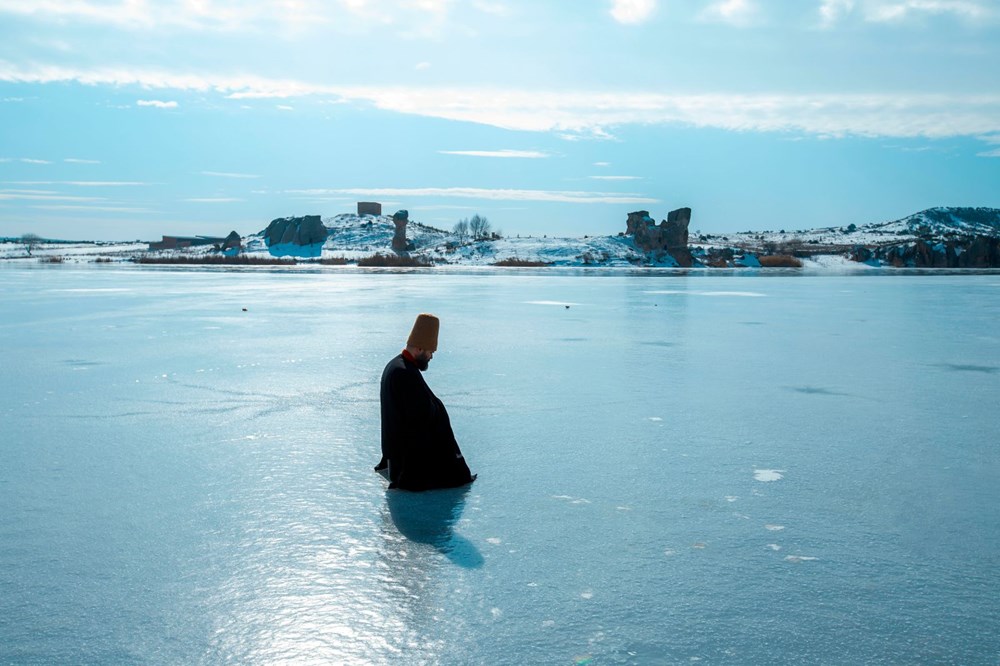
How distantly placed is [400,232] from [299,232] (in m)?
11.8

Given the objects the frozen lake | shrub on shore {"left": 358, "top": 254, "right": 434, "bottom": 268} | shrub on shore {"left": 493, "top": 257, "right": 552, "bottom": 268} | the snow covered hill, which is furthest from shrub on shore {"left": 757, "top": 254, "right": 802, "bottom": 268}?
the frozen lake

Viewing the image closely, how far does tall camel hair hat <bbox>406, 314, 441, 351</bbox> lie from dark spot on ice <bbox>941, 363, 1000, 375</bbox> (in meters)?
7.14

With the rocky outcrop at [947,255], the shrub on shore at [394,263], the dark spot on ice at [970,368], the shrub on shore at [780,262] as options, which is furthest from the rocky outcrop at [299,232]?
the dark spot on ice at [970,368]

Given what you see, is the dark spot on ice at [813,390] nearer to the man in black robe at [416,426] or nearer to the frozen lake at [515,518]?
the frozen lake at [515,518]

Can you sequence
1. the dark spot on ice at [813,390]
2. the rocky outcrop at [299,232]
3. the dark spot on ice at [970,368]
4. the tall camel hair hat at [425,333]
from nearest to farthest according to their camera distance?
the tall camel hair hat at [425,333] → the dark spot on ice at [813,390] → the dark spot on ice at [970,368] → the rocky outcrop at [299,232]

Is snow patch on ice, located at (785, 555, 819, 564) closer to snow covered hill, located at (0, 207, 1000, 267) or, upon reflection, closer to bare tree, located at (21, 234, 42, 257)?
snow covered hill, located at (0, 207, 1000, 267)

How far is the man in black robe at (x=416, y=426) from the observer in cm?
468

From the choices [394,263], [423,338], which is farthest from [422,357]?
[394,263]

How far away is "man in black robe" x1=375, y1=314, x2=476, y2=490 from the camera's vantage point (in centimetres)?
468

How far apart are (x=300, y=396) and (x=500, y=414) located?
1941 millimetres

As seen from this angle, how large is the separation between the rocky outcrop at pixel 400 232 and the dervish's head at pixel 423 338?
8705 cm

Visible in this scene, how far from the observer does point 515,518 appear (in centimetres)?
416

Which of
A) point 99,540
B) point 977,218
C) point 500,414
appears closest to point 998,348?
point 500,414

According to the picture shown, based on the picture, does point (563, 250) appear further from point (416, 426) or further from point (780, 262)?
point (416, 426)
